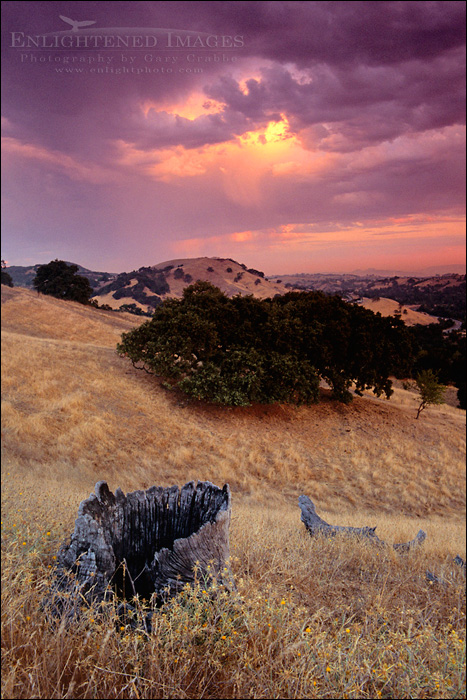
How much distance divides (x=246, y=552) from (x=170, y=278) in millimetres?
6364

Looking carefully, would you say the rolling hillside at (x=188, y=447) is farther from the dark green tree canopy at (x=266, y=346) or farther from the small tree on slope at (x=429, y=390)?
the small tree on slope at (x=429, y=390)

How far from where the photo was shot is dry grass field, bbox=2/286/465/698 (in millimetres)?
2273

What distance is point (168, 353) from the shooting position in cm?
1480

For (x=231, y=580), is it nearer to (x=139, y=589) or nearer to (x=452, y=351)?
(x=139, y=589)

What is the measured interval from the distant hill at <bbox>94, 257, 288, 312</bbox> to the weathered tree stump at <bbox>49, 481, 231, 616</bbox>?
14.7ft

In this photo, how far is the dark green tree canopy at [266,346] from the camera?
1429 centimetres

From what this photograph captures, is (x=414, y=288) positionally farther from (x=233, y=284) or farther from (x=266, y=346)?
(x=233, y=284)

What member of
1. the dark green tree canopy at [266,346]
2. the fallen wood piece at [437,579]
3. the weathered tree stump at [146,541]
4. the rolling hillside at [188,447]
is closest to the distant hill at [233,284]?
the rolling hillside at [188,447]

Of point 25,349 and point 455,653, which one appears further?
point 25,349

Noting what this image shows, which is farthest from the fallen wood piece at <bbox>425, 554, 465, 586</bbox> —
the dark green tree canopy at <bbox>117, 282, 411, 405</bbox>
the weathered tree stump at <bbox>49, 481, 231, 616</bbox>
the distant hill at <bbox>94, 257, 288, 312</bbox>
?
the dark green tree canopy at <bbox>117, 282, 411, 405</bbox>

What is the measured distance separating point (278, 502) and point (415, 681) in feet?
11.1

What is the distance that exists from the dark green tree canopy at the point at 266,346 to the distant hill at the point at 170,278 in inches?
174

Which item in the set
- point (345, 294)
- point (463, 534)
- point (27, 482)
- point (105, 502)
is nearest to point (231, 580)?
point (105, 502)

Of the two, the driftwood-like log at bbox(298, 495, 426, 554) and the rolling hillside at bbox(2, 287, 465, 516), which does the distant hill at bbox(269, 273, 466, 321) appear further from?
the driftwood-like log at bbox(298, 495, 426, 554)
